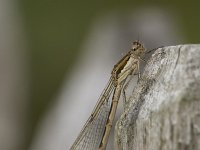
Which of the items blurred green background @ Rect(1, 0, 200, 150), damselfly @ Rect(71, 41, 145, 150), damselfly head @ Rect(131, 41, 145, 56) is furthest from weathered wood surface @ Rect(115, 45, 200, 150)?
blurred green background @ Rect(1, 0, 200, 150)

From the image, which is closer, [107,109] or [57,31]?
[107,109]

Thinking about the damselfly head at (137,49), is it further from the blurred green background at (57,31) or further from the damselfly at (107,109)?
the blurred green background at (57,31)

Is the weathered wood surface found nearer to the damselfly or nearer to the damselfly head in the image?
the damselfly

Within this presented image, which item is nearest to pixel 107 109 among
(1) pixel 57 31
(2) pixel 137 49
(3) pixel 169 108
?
(2) pixel 137 49

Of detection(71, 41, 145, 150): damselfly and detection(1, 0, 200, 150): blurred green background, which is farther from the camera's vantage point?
detection(1, 0, 200, 150): blurred green background

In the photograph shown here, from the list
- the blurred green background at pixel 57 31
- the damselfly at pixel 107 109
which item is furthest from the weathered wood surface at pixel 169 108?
the blurred green background at pixel 57 31

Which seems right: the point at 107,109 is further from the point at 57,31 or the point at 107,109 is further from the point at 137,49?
the point at 57,31
